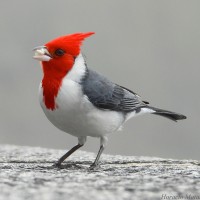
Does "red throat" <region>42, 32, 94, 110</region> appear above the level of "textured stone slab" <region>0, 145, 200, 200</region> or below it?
above

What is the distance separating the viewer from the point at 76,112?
315cm

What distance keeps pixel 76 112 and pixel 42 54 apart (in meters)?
0.42

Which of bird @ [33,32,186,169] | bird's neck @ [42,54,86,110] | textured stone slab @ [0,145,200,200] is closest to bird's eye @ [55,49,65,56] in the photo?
bird @ [33,32,186,169]

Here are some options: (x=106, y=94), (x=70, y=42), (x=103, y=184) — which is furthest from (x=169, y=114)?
(x=103, y=184)

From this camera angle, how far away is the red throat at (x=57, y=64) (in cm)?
323

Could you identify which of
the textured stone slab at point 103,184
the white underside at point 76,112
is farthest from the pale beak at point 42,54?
the textured stone slab at point 103,184

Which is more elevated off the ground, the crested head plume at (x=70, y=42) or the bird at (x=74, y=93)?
the crested head plume at (x=70, y=42)

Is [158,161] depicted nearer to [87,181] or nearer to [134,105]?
[134,105]

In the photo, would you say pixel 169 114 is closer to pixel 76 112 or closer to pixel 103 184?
pixel 76 112

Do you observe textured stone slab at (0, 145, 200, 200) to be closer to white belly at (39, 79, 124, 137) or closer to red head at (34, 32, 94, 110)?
white belly at (39, 79, 124, 137)

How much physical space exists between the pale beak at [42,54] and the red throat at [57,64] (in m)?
0.02

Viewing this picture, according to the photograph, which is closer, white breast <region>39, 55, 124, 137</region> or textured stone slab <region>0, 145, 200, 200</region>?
textured stone slab <region>0, 145, 200, 200</region>

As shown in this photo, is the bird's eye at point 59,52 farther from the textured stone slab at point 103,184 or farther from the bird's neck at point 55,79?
the textured stone slab at point 103,184

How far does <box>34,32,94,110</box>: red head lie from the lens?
3225 mm
